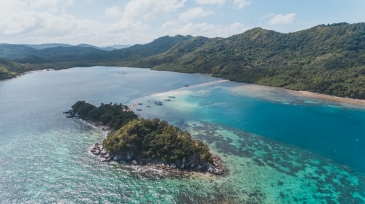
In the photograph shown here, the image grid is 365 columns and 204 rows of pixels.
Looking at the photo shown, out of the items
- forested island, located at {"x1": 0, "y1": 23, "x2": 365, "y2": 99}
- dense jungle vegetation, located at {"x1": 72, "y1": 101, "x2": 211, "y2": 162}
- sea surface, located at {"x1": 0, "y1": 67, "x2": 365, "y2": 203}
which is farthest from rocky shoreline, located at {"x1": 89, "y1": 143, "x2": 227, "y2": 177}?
forested island, located at {"x1": 0, "y1": 23, "x2": 365, "y2": 99}

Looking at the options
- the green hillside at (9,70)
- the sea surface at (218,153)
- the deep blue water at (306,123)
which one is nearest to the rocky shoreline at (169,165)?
the sea surface at (218,153)

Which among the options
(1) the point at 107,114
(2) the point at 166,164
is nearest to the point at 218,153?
(2) the point at 166,164

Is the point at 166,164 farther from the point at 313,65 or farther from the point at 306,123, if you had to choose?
the point at 313,65

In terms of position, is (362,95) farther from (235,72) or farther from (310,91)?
(235,72)

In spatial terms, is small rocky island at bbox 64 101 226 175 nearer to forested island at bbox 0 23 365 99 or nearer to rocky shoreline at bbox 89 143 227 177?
rocky shoreline at bbox 89 143 227 177

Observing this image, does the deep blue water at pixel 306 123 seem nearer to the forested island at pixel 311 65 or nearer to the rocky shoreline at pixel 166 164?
the forested island at pixel 311 65

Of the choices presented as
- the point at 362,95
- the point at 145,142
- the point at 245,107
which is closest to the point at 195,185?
the point at 145,142
